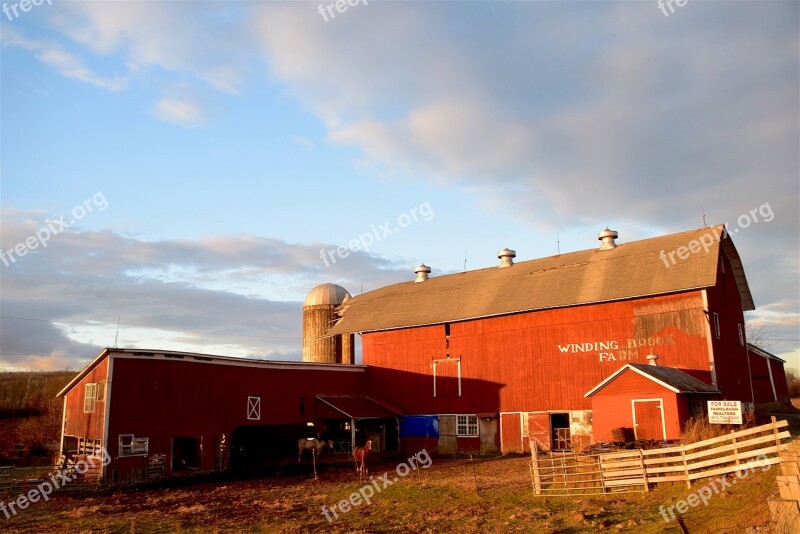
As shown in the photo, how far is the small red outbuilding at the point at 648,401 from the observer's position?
1018 inches

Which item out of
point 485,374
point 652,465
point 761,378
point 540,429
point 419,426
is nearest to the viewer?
point 652,465

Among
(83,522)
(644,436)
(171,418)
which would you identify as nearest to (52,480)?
(171,418)

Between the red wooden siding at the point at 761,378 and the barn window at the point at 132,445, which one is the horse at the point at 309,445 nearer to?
the barn window at the point at 132,445

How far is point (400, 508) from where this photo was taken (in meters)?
18.5

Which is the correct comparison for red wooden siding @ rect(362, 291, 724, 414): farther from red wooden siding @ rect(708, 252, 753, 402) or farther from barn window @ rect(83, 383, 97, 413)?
barn window @ rect(83, 383, 97, 413)

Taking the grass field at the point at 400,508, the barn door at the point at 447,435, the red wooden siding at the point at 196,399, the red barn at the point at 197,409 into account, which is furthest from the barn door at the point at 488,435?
the grass field at the point at 400,508

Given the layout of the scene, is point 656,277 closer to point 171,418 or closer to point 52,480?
point 171,418

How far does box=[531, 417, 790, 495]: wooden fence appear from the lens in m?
15.9

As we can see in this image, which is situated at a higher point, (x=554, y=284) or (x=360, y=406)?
(x=554, y=284)

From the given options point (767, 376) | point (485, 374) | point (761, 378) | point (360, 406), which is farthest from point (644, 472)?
point (767, 376)

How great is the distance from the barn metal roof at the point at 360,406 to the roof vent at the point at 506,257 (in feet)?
38.8

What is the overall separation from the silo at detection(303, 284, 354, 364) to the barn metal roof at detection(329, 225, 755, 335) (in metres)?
2.77

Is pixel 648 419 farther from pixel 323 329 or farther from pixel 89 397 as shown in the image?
pixel 323 329

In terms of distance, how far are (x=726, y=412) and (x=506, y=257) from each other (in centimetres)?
2279
